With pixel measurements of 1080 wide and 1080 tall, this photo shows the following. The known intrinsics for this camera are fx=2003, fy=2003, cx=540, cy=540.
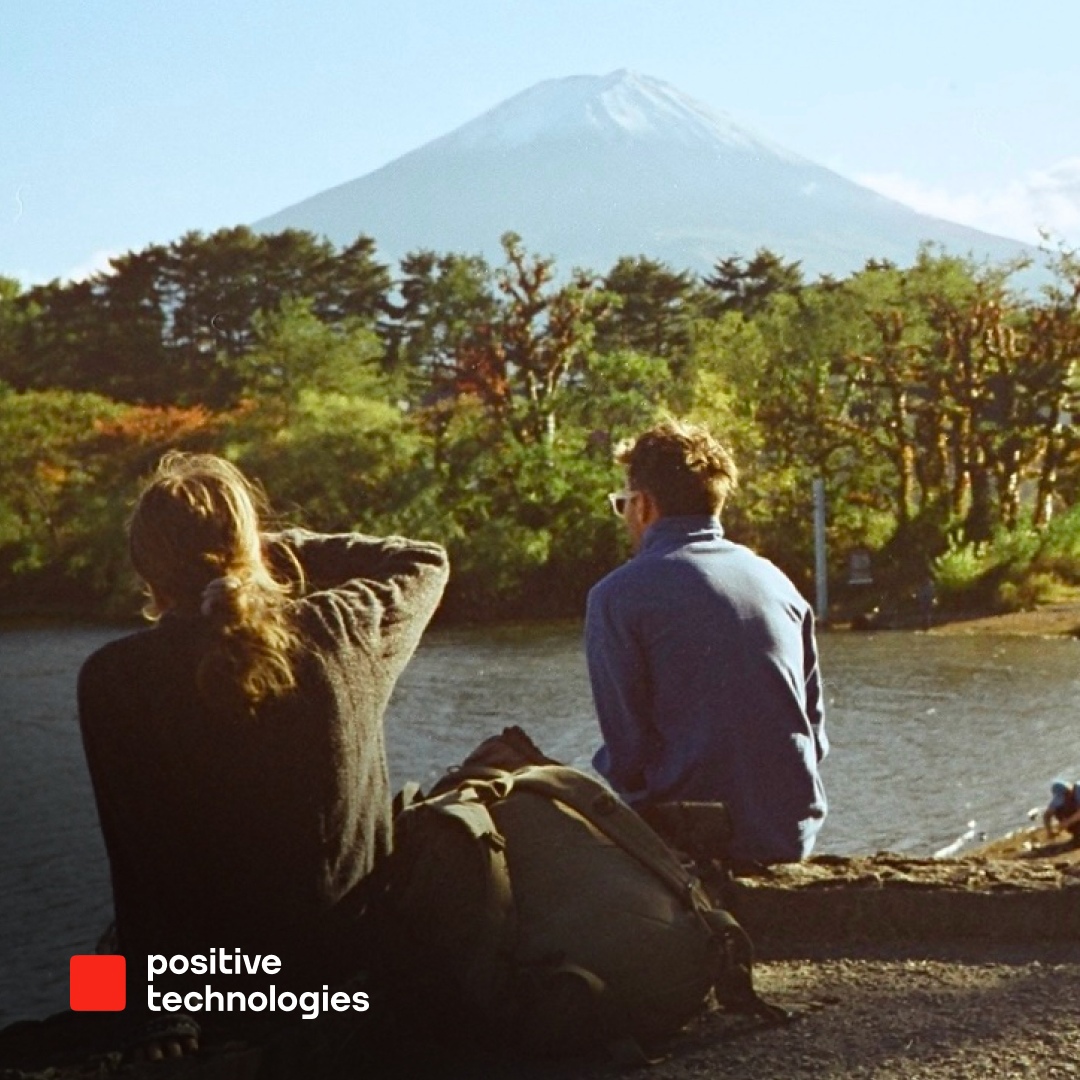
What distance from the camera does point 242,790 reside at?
7.83ft

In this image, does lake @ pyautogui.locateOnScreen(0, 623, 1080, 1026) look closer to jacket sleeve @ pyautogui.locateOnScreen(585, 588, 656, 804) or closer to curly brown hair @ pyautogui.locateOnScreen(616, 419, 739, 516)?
jacket sleeve @ pyautogui.locateOnScreen(585, 588, 656, 804)

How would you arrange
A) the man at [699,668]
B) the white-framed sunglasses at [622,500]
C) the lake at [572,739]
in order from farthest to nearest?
the lake at [572,739] < the white-framed sunglasses at [622,500] < the man at [699,668]

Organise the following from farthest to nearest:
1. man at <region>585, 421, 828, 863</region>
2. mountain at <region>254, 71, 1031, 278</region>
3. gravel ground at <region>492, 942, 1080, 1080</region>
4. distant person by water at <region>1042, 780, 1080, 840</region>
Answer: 1. mountain at <region>254, 71, 1031, 278</region>
2. distant person by water at <region>1042, 780, 1080, 840</region>
3. man at <region>585, 421, 828, 863</region>
4. gravel ground at <region>492, 942, 1080, 1080</region>

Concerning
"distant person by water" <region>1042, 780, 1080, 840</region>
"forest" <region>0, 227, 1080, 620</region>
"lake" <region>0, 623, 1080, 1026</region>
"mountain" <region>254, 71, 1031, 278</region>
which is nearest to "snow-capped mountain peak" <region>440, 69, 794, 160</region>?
"mountain" <region>254, 71, 1031, 278</region>

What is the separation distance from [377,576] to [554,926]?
0.51m

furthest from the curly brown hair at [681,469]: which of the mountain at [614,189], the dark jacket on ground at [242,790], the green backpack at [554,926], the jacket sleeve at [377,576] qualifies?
the mountain at [614,189]

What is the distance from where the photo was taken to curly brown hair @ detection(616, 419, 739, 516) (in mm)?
3121

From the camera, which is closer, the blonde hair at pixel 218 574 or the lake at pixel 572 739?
the blonde hair at pixel 218 574

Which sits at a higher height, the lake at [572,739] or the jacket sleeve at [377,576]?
the jacket sleeve at [377,576]

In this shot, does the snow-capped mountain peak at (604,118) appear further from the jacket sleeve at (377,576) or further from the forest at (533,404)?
the jacket sleeve at (377,576)

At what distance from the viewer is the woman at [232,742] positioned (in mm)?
2309

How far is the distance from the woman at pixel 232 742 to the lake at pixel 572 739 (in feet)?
11.5

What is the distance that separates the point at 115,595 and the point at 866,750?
15.5m

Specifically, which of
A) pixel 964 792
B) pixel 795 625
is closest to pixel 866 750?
pixel 964 792
